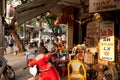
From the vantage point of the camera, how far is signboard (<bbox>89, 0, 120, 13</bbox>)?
303 inches

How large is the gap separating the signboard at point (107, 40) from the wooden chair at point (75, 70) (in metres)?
0.82

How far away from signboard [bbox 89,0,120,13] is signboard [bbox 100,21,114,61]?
766mm

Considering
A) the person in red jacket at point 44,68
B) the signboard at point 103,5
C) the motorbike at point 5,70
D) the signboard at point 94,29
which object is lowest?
the motorbike at point 5,70

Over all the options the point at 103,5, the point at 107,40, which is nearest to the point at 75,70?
the point at 107,40

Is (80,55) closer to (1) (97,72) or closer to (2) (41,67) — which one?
(1) (97,72)

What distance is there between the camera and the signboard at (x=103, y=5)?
769 cm

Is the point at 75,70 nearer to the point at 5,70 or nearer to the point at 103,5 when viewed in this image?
the point at 103,5

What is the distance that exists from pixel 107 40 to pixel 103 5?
49.9 inches

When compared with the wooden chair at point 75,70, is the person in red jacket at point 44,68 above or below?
above

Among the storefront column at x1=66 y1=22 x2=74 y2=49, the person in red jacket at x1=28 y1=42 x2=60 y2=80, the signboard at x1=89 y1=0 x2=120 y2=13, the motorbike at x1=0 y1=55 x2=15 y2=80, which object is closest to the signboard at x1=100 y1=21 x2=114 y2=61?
the signboard at x1=89 y1=0 x2=120 y2=13

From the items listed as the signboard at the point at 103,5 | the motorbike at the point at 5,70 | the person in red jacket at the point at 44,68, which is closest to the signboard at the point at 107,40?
the signboard at the point at 103,5

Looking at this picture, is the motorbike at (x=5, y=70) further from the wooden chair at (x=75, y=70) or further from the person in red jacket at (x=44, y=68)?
the person in red jacket at (x=44, y=68)

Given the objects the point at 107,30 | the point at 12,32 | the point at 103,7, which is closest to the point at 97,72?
the point at 107,30

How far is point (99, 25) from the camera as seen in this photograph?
9.41 meters
